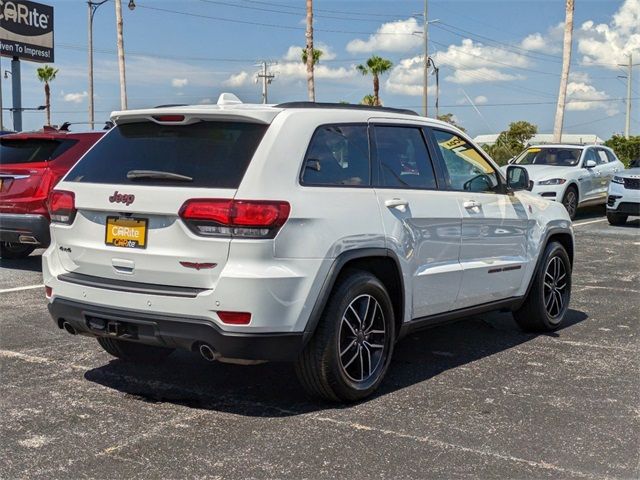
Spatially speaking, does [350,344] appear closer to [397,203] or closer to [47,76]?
[397,203]

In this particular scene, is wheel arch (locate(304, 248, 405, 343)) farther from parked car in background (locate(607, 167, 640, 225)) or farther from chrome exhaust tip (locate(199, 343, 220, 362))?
parked car in background (locate(607, 167, 640, 225))

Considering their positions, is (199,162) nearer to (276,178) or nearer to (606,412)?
(276,178)

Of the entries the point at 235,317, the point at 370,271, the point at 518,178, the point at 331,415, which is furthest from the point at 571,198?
the point at 235,317

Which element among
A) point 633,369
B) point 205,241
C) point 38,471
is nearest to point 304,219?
point 205,241

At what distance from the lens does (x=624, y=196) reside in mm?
16234

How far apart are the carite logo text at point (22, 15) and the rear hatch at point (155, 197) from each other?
1467 inches

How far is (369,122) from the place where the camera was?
5.01 m

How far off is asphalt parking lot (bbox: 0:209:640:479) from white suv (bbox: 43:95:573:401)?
0.36m

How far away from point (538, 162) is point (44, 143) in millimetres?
11865

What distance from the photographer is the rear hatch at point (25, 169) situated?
9008 mm

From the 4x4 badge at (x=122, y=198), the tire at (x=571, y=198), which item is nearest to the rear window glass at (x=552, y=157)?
the tire at (x=571, y=198)

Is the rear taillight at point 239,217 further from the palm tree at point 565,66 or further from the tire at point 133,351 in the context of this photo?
the palm tree at point 565,66

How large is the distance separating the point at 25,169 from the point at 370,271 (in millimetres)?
5796

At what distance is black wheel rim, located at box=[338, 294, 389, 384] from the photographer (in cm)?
458
